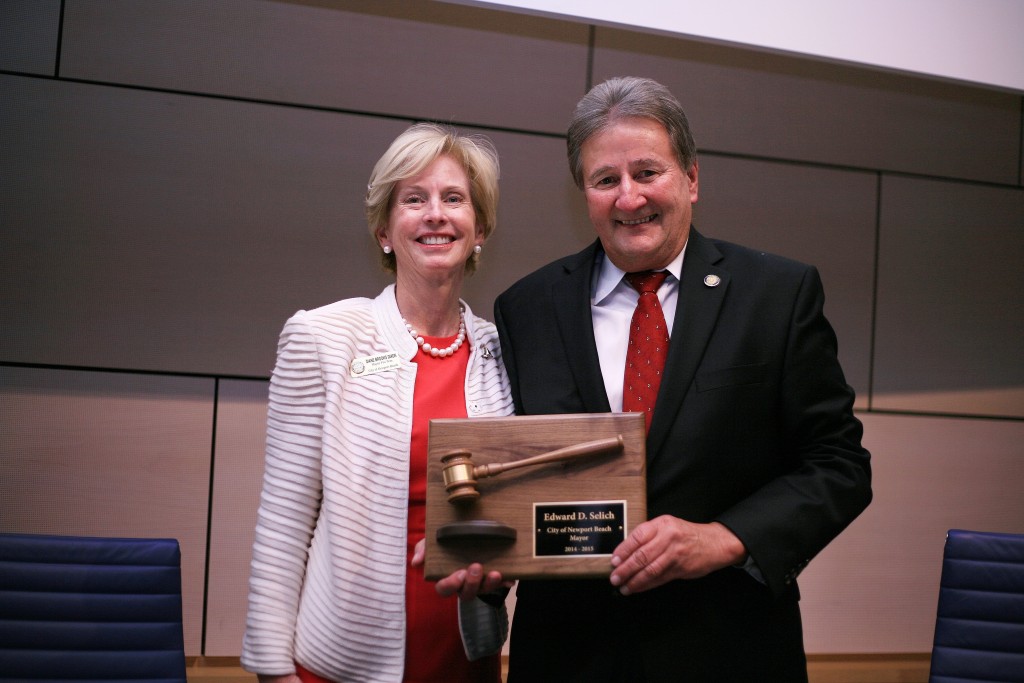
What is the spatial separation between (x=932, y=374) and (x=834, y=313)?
0.49 meters

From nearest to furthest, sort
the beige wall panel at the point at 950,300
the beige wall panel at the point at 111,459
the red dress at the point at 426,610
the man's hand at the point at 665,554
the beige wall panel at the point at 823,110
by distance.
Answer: the man's hand at the point at 665,554, the red dress at the point at 426,610, the beige wall panel at the point at 111,459, the beige wall panel at the point at 823,110, the beige wall panel at the point at 950,300

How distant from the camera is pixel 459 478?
1424 mm

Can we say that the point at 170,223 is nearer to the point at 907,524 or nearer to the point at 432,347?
the point at 432,347

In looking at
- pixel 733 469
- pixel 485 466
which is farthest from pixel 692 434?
pixel 485 466

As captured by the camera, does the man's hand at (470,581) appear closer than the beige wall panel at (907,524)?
Yes

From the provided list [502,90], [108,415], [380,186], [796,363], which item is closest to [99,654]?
[108,415]

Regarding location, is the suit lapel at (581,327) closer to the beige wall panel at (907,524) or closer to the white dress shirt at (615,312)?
the white dress shirt at (615,312)

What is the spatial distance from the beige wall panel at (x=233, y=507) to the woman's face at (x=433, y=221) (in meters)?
1.20

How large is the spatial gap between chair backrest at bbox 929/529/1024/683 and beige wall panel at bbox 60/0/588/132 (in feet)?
6.35

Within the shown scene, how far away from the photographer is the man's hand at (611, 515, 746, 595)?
4.49ft

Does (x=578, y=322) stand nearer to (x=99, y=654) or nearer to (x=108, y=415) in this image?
(x=99, y=654)

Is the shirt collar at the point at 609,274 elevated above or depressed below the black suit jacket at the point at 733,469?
above

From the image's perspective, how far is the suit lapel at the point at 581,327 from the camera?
5.31 ft

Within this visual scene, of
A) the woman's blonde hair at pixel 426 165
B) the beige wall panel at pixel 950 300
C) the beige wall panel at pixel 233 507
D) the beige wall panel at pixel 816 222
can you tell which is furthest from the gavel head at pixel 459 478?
the beige wall panel at pixel 950 300
